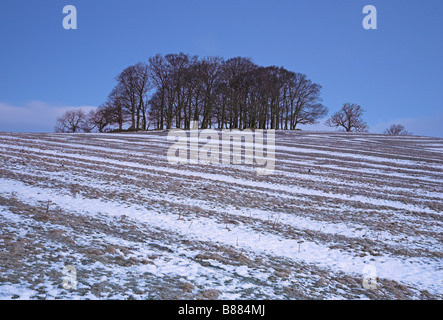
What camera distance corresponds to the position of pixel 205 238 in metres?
6.77

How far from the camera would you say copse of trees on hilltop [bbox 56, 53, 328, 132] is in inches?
2279

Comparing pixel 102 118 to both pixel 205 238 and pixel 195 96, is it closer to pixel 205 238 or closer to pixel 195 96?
pixel 195 96

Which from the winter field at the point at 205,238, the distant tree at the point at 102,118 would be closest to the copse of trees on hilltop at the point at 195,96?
the distant tree at the point at 102,118

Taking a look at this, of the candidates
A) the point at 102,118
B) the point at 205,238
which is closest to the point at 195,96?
the point at 102,118

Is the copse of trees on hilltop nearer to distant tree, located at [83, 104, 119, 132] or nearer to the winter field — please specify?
distant tree, located at [83, 104, 119, 132]

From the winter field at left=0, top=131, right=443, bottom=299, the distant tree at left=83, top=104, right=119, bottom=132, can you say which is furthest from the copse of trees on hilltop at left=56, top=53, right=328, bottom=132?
the winter field at left=0, top=131, right=443, bottom=299

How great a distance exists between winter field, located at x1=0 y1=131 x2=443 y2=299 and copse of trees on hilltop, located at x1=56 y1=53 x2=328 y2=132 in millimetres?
45572

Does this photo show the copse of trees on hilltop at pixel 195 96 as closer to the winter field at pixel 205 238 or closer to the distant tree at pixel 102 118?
the distant tree at pixel 102 118

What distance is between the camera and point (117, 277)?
4500 mm

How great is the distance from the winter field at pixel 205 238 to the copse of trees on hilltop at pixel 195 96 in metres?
45.6

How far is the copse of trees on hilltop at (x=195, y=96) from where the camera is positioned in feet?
190

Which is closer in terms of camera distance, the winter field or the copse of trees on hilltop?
the winter field

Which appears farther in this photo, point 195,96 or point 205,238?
point 195,96

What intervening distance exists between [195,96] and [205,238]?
53.9 meters
